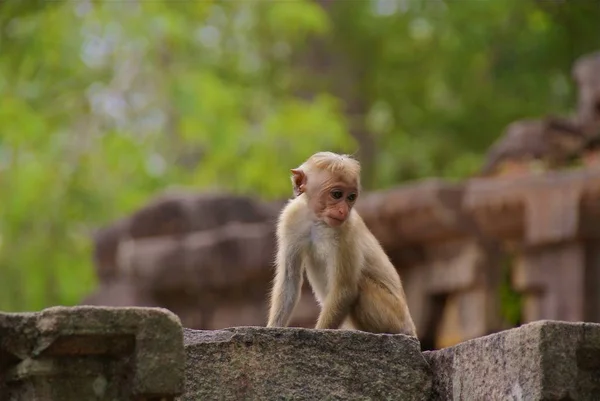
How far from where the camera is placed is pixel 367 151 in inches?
982

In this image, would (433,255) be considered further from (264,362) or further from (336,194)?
(264,362)

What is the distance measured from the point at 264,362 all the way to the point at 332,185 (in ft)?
6.02

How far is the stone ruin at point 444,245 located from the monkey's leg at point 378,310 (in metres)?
7.10

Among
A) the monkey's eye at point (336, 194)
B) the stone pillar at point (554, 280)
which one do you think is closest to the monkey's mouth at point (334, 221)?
the monkey's eye at point (336, 194)

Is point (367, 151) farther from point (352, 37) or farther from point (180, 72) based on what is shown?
point (180, 72)

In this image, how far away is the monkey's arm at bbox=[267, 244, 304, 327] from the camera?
661 cm

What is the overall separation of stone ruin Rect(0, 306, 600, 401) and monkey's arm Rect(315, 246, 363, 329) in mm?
1496

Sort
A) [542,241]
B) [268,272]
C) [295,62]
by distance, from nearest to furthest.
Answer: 1. [542,241]
2. [268,272]
3. [295,62]

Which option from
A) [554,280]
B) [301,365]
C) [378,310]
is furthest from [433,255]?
[301,365]

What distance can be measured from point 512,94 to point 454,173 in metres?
1.76

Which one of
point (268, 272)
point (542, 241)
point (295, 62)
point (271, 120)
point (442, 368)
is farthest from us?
point (295, 62)

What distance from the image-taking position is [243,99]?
2417 cm

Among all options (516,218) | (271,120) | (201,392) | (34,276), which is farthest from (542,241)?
(201,392)

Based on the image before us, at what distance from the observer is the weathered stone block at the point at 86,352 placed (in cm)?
383
